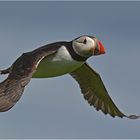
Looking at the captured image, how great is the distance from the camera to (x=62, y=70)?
587 inches

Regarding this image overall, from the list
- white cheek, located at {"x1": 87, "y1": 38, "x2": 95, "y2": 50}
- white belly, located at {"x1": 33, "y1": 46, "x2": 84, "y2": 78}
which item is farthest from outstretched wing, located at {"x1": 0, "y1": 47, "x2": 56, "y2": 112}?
white cheek, located at {"x1": 87, "y1": 38, "x2": 95, "y2": 50}

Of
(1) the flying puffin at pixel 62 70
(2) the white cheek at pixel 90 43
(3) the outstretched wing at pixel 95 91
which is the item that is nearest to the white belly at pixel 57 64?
(1) the flying puffin at pixel 62 70

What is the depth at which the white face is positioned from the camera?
15031mm

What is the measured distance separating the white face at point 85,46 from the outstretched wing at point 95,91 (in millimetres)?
2026

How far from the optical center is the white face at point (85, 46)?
1503cm

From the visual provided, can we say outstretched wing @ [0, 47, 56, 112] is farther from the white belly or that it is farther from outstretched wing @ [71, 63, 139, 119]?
outstretched wing @ [71, 63, 139, 119]

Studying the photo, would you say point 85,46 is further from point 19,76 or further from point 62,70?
point 19,76

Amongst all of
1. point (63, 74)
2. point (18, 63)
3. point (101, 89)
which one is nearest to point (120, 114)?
point (101, 89)

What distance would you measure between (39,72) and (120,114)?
3.36 meters

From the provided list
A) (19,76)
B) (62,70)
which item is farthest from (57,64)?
(19,76)

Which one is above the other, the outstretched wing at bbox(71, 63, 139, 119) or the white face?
the white face

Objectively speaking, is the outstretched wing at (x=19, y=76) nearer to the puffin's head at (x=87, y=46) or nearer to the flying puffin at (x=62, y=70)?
the flying puffin at (x=62, y=70)

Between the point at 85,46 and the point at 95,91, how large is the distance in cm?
265

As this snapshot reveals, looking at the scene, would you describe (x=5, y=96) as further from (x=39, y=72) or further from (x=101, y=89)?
(x=101, y=89)
